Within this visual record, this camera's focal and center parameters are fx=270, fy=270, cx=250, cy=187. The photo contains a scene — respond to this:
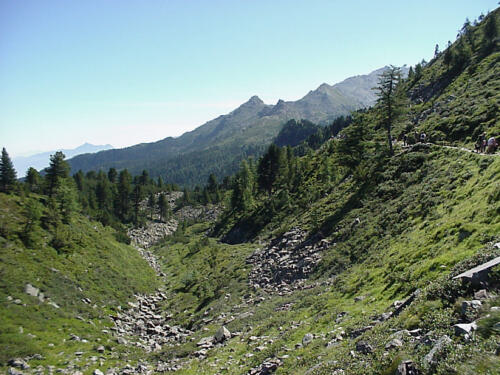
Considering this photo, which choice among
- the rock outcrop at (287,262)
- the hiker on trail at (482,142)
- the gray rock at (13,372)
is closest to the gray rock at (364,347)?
the rock outcrop at (287,262)

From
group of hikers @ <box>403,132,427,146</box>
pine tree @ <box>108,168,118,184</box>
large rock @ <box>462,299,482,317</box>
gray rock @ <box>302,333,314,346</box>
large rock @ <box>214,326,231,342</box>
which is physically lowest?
large rock @ <box>214,326,231,342</box>

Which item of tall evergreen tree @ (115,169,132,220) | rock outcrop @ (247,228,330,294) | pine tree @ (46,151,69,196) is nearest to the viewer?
rock outcrop @ (247,228,330,294)

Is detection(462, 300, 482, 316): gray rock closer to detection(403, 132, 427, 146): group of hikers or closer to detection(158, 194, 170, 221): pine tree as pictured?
detection(403, 132, 427, 146): group of hikers

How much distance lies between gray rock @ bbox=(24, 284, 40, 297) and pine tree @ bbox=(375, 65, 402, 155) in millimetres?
44379

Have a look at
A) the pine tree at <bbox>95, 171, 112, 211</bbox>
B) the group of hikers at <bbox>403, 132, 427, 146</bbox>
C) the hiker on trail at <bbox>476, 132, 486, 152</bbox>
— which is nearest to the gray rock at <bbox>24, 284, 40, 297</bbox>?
the hiker on trail at <bbox>476, 132, 486, 152</bbox>

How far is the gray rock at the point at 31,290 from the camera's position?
2549 centimetres

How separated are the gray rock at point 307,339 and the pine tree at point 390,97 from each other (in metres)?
31.3

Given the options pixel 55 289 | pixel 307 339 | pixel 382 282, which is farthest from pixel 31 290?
pixel 382 282

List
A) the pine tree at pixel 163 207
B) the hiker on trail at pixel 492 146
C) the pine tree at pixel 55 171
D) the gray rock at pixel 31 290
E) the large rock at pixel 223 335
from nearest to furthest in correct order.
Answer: the large rock at pixel 223 335 → the hiker on trail at pixel 492 146 → the gray rock at pixel 31 290 → the pine tree at pixel 55 171 → the pine tree at pixel 163 207

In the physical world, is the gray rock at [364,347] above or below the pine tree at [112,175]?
below

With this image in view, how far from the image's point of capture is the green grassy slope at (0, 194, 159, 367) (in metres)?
21.2

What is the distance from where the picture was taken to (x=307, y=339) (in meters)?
13.7

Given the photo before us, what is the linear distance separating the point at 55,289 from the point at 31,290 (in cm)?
219

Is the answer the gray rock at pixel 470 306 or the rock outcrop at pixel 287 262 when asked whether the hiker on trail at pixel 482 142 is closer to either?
the rock outcrop at pixel 287 262
